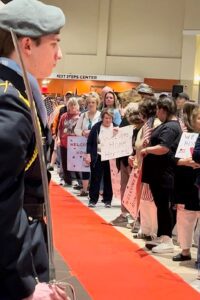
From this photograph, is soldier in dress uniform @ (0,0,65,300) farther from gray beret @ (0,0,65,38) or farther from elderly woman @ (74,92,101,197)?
elderly woman @ (74,92,101,197)

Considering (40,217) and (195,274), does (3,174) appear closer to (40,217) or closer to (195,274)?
(40,217)

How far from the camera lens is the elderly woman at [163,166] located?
529cm

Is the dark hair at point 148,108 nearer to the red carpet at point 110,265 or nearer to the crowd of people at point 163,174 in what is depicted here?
the crowd of people at point 163,174

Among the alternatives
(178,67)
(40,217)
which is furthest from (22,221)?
(178,67)

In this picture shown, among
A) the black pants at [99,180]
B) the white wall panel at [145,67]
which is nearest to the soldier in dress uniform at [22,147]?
the black pants at [99,180]

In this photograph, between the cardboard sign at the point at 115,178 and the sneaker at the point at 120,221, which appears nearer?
the sneaker at the point at 120,221

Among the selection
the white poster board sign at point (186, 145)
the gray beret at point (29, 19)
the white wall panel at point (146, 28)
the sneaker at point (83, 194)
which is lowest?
the sneaker at point (83, 194)

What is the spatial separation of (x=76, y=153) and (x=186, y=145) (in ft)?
14.3

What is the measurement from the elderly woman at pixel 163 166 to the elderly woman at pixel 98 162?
6.85ft

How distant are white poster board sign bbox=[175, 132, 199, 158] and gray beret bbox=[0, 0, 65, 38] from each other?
3555 millimetres

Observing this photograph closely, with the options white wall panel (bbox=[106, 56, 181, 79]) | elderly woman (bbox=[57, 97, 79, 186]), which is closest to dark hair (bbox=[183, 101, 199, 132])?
elderly woman (bbox=[57, 97, 79, 186])

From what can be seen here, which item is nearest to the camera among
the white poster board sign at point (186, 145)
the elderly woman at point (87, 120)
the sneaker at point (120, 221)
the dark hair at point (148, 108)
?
the white poster board sign at point (186, 145)

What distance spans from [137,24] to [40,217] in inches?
818

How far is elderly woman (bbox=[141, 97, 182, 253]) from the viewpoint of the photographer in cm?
529
